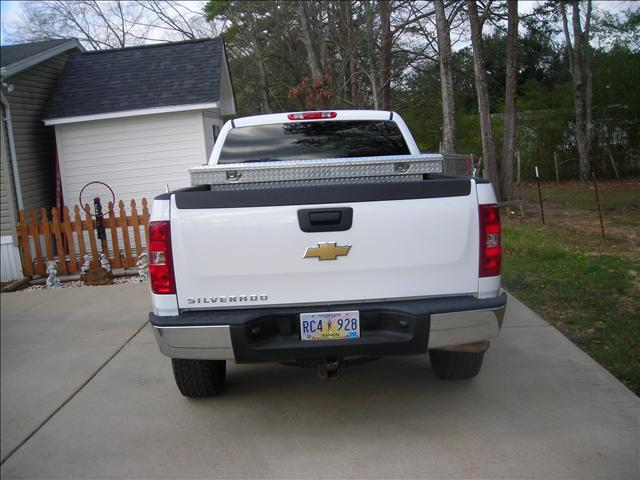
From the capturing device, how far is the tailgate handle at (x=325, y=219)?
3.59 meters

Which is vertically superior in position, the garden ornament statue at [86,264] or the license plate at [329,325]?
the license plate at [329,325]

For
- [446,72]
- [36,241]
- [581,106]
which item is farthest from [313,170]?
[581,106]

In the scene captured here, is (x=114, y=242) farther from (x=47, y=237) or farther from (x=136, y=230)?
(x=47, y=237)

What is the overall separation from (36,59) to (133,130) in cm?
204

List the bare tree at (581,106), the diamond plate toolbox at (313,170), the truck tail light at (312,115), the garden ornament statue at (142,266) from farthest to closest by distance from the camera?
the bare tree at (581,106)
the garden ornament statue at (142,266)
the truck tail light at (312,115)
the diamond plate toolbox at (313,170)

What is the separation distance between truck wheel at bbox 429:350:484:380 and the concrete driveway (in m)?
0.09

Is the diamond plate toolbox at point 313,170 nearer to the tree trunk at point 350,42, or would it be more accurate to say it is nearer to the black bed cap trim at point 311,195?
the black bed cap trim at point 311,195

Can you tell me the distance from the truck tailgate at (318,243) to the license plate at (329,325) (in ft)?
0.29

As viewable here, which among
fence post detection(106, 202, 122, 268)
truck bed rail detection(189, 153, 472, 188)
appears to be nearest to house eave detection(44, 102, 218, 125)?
fence post detection(106, 202, 122, 268)

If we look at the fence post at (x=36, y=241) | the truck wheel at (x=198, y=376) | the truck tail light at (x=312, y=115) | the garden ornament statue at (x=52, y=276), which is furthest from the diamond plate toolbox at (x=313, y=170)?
the fence post at (x=36, y=241)

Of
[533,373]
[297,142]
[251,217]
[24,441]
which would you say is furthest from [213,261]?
[533,373]

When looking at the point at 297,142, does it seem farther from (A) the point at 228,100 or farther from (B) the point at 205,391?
(A) the point at 228,100

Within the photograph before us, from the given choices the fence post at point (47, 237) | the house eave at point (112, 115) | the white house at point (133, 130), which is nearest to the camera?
the fence post at point (47, 237)

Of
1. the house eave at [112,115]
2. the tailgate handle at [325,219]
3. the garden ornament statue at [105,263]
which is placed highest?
the house eave at [112,115]
